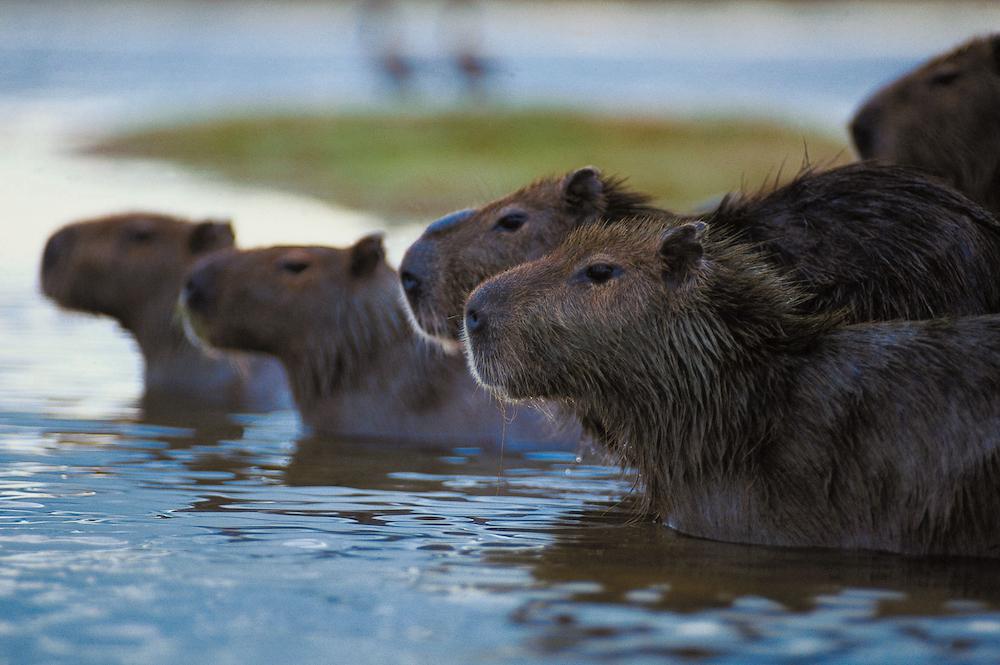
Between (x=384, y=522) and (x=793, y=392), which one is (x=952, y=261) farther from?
(x=384, y=522)

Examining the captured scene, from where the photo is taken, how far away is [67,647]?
391cm

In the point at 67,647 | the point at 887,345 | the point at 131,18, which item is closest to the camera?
the point at 67,647

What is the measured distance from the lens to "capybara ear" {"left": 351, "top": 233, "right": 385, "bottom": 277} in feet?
23.7

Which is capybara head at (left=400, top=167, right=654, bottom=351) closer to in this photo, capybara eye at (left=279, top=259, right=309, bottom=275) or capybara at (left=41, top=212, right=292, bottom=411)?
capybara eye at (left=279, top=259, right=309, bottom=275)

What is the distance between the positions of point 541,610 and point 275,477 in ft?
6.59

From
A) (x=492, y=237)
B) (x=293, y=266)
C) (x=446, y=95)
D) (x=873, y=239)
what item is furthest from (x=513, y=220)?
(x=446, y=95)

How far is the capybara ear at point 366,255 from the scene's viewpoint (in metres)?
7.24

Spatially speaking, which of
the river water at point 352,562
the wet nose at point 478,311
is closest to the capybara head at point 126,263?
the river water at point 352,562

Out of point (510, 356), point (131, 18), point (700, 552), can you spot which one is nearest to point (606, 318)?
point (510, 356)

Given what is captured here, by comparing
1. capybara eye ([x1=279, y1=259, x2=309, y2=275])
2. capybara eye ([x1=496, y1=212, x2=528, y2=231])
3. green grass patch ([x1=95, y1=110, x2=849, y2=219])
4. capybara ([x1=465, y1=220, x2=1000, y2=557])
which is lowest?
capybara ([x1=465, y1=220, x2=1000, y2=557])

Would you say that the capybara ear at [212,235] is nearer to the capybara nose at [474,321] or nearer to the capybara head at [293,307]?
the capybara head at [293,307]

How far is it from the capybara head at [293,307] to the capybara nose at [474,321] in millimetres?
2118

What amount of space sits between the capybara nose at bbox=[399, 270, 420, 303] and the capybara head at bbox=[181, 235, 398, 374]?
1.17 metres

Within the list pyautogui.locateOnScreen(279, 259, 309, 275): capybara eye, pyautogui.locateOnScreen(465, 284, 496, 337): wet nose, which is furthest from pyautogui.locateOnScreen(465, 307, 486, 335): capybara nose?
pyautogui.locateOnScreen(279, 259, 309, 275): capybara eye
